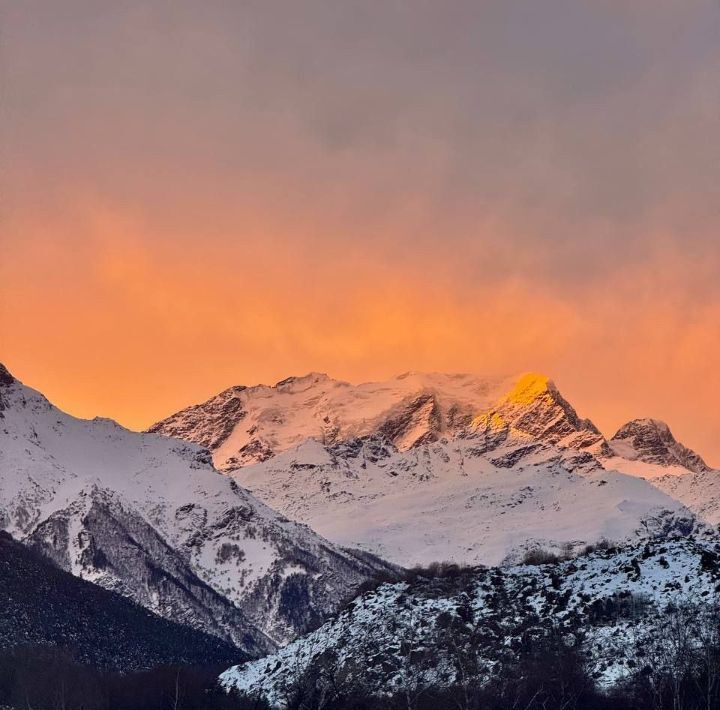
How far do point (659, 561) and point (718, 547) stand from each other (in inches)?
361

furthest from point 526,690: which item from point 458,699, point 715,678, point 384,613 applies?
point 384,613

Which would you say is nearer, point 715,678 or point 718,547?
point 715,678

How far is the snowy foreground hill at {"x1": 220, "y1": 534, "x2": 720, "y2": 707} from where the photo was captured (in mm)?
165875

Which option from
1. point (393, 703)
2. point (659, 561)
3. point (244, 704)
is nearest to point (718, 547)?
point (659, 561)

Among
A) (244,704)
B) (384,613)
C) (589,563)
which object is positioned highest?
(589,563)

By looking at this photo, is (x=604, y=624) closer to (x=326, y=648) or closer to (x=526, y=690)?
(x=526, y=690)

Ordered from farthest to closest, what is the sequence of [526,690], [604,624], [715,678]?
[604,624] → [526,690] → [715,678]

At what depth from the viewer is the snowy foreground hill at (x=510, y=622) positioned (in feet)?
544

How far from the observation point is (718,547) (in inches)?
7274

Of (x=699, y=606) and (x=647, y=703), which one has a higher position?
(x=699, y=606)

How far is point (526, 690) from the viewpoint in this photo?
6284 inches

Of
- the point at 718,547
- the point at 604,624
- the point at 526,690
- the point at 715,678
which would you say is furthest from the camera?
the point at 718,547

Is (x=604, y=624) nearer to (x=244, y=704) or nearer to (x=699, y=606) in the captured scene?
(x=699, y=606)

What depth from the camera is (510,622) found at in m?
178
